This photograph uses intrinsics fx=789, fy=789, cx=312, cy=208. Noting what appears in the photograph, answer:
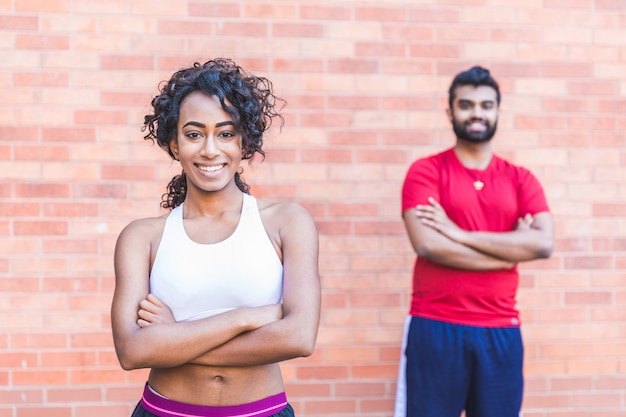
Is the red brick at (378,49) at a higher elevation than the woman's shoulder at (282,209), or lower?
higher

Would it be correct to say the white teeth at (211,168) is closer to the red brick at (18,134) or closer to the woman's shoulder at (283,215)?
the woman's shoulder at (283,215)

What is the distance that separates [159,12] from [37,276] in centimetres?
147

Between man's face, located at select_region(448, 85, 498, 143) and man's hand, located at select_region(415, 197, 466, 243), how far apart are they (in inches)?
14.9

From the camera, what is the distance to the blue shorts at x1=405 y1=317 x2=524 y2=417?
3420 mm

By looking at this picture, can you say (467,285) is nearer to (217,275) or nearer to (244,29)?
(217,275)

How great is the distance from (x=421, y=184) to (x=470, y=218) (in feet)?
0.87

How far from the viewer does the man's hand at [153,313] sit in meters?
2.35

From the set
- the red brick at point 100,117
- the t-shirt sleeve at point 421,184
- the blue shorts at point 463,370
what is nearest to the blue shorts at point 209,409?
Answer: the blue shorts at point 463,370

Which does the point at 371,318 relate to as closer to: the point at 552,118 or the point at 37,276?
the point at 552,118

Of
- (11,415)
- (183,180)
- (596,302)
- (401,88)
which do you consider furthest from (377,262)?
(11,415)

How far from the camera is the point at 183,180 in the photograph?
279 cm

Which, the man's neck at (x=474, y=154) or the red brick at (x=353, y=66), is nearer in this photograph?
the man's neck at (x=474, y=154)

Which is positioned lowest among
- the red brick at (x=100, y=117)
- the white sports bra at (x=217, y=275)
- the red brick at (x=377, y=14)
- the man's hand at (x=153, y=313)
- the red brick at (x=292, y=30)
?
the man's hand at (x=153, y=313)

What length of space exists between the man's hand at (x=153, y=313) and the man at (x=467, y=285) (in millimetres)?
1399
